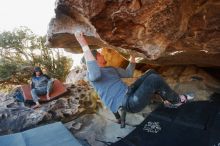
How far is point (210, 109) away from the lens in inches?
222

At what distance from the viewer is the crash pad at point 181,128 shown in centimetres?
496

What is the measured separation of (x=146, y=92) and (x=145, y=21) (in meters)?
0.99

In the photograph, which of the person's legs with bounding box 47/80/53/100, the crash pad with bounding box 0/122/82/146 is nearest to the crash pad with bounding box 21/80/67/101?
the person's legs with bounding box 47/80/53/100

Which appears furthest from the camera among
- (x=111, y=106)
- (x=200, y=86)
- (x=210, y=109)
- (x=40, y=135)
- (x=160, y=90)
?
(x=200, y=86)

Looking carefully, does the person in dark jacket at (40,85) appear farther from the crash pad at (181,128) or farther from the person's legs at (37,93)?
the crash pad at (181,128)

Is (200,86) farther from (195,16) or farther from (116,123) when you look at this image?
(195,16)

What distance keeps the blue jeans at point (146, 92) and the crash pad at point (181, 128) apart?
97cm

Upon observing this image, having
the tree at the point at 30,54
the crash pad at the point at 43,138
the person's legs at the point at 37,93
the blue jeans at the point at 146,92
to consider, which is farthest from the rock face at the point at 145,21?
the tree at the point at 30,54

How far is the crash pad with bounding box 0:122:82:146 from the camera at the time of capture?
5.62 m

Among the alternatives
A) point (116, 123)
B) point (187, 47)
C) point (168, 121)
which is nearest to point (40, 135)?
point (116, 123)

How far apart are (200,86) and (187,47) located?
203cm

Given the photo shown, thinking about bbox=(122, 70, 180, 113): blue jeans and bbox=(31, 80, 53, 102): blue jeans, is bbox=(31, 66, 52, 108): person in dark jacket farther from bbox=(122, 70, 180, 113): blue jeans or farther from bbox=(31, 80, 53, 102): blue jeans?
bbox=(122, 70, 180, 113): blue jeans

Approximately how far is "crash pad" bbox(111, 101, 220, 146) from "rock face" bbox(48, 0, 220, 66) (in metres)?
1.30

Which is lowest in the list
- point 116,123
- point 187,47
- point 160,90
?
point 116,123
